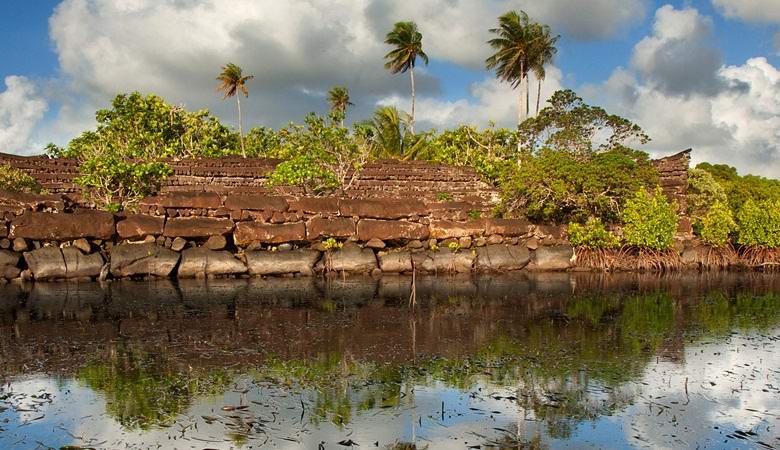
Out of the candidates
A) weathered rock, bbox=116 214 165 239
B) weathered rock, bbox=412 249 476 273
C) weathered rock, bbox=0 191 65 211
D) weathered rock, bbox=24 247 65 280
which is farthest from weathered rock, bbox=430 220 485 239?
weathered rock, bbox=0 191 65 211

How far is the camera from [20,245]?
16.9m

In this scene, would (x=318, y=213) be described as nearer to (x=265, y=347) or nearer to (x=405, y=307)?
(x=405, y=307)

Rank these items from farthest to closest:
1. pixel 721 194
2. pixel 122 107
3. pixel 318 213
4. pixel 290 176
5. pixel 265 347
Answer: pixel 122 107 < pixel 721 194 < pixel 290 176 < pixel 318 213 < pixel 265 347

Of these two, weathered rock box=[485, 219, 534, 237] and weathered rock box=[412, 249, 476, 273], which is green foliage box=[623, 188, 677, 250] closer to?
weathered rock box=[485, 219, 534, 237]

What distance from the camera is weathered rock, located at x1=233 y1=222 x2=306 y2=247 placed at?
19.0 m

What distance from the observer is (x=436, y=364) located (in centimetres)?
852

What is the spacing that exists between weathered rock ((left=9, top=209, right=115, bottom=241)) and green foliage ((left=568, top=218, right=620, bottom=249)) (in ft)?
46.1

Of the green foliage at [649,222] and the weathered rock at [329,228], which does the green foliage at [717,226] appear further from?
the weathered rock at [329,228]

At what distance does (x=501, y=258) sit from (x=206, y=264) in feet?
29.2

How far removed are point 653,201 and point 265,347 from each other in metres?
15.5

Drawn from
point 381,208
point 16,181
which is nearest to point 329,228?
point 381,208

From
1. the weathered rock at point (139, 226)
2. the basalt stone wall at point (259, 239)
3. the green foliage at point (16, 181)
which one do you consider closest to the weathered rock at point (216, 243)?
the basalt stone wall at point (259, 239)

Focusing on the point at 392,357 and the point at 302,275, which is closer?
the point at 392,357

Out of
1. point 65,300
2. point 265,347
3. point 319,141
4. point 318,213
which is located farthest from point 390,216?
point 265,347
